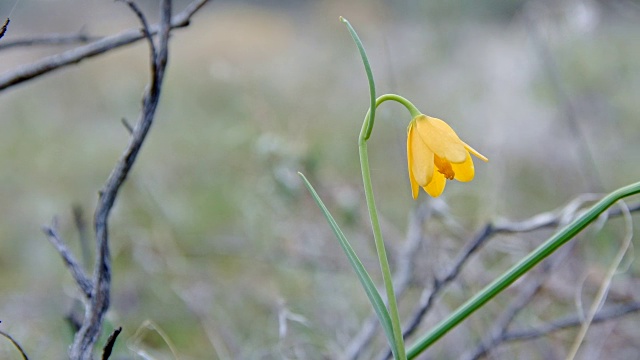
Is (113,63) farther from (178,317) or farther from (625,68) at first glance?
(178,317)

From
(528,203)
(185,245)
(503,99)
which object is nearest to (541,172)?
(528,203)

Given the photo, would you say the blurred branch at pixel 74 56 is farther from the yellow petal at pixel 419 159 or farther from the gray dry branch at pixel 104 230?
the yellow petal at pixel 419 159

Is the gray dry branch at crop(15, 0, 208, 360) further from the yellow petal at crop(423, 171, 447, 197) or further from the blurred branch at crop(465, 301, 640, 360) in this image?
the blurred branch at crop(465, 301, 640, 360)

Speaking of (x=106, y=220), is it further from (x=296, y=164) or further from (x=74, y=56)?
(x=296, y=164)

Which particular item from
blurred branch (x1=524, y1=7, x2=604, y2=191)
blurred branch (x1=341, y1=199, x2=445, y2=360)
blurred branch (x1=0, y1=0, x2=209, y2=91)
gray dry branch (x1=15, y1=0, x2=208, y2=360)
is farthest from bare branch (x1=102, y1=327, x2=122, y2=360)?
blurred branch (x1=524, y1=7, x2=604, y2=191)

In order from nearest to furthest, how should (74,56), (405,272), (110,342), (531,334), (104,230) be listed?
(110,342) < (104,230) < (74,56) < (531,334) < (405,272)

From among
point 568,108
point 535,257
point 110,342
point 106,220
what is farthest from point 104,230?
point 568,108

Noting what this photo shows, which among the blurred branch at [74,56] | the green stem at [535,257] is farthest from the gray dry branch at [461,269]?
the blurred branch at [74,56]
